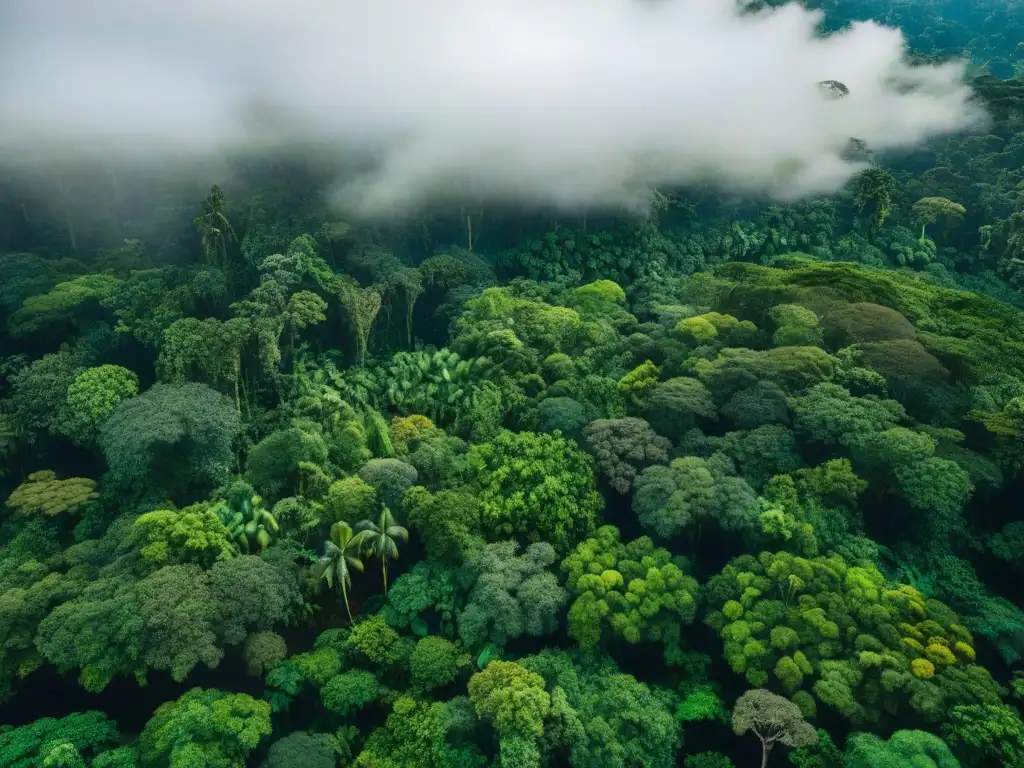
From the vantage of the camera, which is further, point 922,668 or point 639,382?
point 639,382

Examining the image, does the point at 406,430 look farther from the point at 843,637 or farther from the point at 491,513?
the point at 843,637

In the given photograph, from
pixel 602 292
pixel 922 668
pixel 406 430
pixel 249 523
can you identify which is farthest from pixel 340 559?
pixel 602 292

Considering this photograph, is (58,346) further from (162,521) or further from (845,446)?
(845,446)

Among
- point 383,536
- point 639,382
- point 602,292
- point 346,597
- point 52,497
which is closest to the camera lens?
point 346,597

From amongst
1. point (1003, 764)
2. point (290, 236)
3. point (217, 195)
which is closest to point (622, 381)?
point (1003, 764)

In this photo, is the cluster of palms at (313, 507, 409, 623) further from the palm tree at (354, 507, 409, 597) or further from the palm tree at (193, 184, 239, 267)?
the palm tree at (193, 184, 239, 267)
